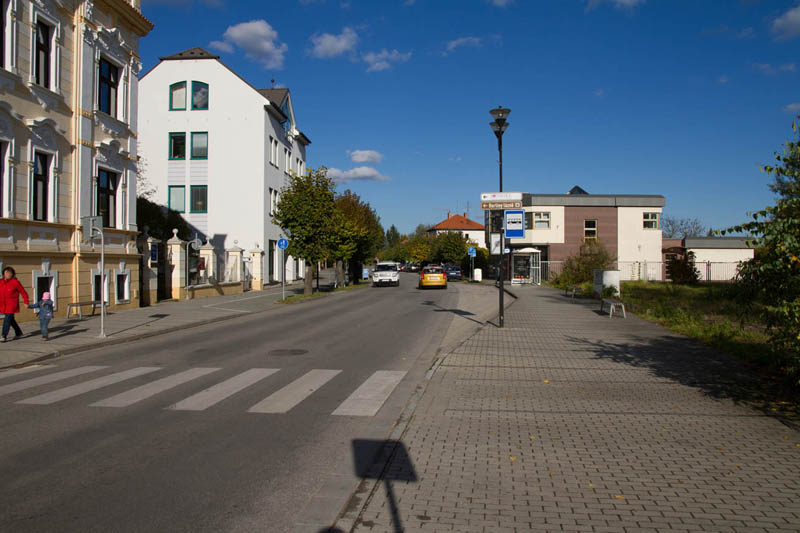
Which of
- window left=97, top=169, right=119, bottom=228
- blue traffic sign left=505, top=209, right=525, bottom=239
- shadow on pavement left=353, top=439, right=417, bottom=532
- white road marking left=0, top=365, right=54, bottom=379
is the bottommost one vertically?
white road marking left=0, top=365, right=54, bottom=379

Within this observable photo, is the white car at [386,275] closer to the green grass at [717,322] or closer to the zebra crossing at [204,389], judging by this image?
the green grass at [717,322]

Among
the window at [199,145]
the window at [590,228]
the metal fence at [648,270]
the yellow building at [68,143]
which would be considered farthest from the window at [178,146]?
the window at [590,228]

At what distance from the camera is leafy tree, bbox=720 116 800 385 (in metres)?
6.09

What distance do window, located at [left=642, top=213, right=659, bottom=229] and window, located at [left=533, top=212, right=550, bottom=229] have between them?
8930 millimetres

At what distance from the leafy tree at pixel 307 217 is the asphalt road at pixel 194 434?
16.6 meters

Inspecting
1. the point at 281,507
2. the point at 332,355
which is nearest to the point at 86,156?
the point at 332,355

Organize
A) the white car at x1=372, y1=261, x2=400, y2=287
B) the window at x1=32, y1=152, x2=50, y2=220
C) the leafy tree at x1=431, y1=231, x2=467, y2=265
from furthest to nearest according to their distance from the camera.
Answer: the leafy tree at x1=431, y1=231, x2=467, y2=265
the white car at x1=372, y1=261, x2=400, y2=287
the window at x1=32, y1=152, x2=50, y2=220

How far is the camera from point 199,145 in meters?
38.9

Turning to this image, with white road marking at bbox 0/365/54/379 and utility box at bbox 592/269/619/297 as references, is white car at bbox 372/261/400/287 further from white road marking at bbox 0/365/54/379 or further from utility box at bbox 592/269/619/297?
white road marking at bbox 0/365/54/379

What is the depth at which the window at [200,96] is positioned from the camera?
38.7 m

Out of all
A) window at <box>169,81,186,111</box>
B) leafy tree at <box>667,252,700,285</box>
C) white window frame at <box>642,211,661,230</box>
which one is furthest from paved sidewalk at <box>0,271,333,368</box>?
white window frame at <box>642,211,661,230</box>

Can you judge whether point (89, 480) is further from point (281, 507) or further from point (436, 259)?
point (436, 259)

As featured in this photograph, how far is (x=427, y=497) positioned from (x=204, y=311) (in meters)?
17.8

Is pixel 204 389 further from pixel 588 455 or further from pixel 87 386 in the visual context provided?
pixel 588 455
